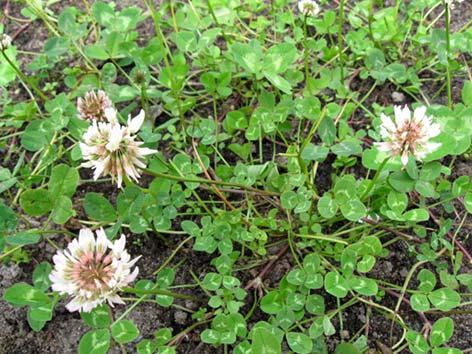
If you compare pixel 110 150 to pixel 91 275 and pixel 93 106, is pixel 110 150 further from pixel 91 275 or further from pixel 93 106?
pixel 93 106

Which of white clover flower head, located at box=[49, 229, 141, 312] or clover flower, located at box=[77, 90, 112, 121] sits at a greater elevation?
clover flower, located at box=[77, 90, 112, 121]

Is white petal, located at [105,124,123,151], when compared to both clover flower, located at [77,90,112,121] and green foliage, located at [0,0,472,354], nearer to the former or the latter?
green foliage, located at [0,0,472,354]

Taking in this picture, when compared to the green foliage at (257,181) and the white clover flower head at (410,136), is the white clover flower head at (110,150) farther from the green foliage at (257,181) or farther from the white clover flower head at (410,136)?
the white clover flower head at (410,136)

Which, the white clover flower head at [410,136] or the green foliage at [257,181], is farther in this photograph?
the green foliage at [257,181]

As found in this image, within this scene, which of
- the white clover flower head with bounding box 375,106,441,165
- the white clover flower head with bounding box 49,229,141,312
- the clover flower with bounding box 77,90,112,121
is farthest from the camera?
the clover flower with bounding box 77,90,112,121

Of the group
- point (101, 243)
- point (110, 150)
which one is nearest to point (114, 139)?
point (110, 150)

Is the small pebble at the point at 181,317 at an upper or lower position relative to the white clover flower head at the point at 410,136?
lower

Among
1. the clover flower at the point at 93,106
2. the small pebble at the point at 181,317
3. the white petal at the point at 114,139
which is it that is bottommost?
the small pebble at the point at 181,317

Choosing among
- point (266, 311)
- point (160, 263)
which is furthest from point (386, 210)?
point (160, 263)

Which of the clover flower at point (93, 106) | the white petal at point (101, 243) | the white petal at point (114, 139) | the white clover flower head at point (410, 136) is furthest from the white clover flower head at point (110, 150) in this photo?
the white clover flower head at point (410, 136)

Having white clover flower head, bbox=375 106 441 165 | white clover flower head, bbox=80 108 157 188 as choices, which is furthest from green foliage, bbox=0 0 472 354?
white clover flower head, bbox=375 106 441 165

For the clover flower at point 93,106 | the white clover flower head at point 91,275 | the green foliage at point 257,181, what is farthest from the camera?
the clover flower at point 93,106

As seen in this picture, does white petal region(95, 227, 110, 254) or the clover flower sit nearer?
white petal region(95, 227, 110, 254)

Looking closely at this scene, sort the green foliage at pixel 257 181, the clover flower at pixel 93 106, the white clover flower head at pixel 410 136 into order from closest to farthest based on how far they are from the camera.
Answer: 1. the white clover flower head at pixel 410 136
2. the green foliage at pixel 257 181
3. the clover flower at pixel 93 106
